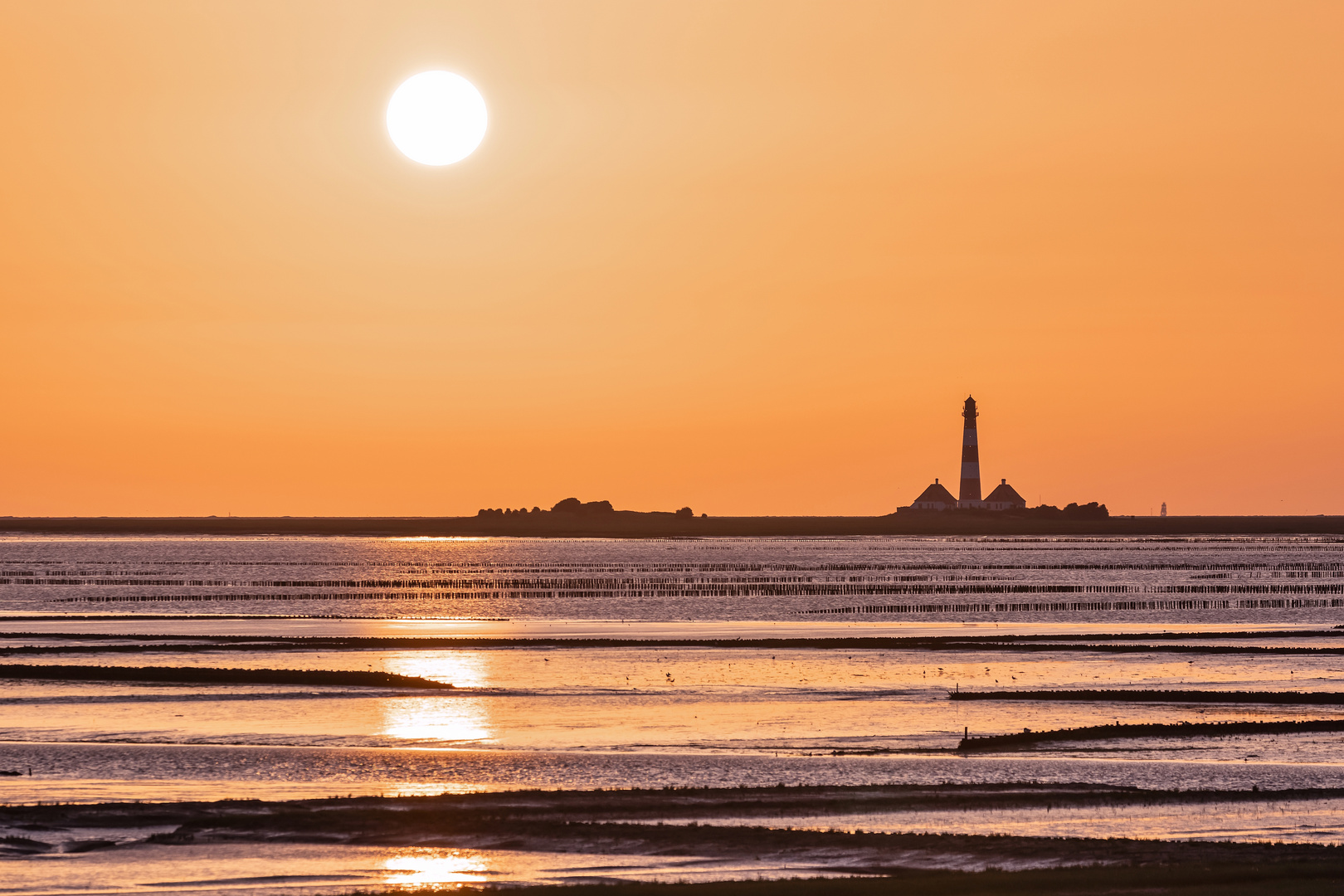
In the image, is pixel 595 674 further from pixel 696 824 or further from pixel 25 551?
pixel 25 551

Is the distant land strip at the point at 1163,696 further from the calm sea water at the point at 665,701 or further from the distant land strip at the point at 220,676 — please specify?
the distant land strip at the point at 220,676

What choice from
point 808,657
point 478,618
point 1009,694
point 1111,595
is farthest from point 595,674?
point 1111,595

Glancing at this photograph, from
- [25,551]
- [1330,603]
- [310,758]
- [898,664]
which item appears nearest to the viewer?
[310,758]

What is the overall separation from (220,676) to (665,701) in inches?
634

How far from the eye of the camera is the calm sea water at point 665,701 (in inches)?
1138

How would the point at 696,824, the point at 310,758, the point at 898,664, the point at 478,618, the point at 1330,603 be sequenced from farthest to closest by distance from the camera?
the point at 1330,603, the point at 478,618, the point at 898,664, the point at 310,758, the point at 696,824

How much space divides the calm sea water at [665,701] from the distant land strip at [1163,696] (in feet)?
3.45

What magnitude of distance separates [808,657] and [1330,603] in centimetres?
4824

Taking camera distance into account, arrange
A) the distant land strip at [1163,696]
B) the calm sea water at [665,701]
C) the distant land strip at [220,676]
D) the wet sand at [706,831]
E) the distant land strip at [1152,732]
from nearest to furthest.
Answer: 1. the wet sand at [706,831]
2. the calm sea water at [665,701]
3. the distant land strip at [1152,732]
4. the distant land strip at [1163,696]
5. the distant land strip at [220,676]

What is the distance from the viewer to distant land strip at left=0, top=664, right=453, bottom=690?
1827 inches

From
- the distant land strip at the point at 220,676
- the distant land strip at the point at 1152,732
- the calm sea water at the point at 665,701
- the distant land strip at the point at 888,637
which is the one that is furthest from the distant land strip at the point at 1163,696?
the distant land strip at the point at 220,676

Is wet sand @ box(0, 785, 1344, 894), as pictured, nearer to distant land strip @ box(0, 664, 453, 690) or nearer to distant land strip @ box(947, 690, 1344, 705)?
distant land strip @ box(947, 690, 1344, 705)

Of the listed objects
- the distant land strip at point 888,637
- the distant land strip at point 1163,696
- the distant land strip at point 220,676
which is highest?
the distant land strip at point 888,637

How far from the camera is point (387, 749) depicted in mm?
33031
